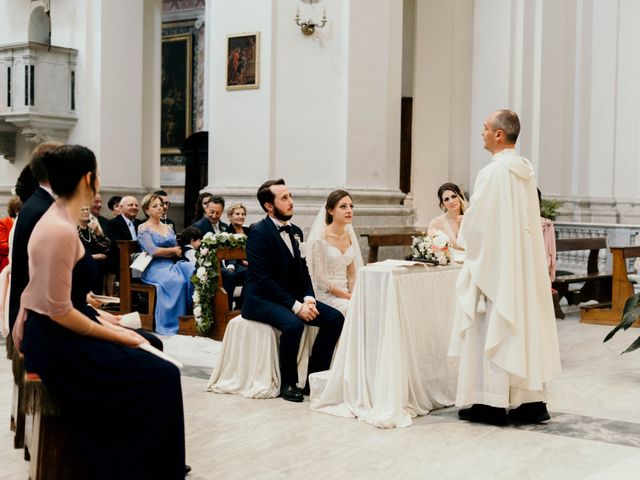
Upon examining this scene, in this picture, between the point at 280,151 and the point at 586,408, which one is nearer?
the point at 586,408

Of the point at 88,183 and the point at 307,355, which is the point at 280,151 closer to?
the point at 307,355

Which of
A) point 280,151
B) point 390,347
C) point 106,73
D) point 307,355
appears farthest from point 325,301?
point 106,73

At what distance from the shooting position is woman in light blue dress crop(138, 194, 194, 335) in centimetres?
923

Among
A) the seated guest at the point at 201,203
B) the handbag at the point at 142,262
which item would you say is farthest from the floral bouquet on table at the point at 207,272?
the seated guest at the point at 201,203

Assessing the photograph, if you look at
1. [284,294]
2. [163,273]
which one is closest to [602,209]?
[163,273]

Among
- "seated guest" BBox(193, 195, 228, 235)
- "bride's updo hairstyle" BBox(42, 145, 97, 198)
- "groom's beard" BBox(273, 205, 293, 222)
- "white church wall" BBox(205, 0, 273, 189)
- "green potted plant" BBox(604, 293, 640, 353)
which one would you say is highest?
"white church wall" BBox(205, 0, 273, 189)

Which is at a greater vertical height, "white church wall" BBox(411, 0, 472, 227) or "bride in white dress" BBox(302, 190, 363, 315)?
"white church wall" BBox(411, 0, 472, 227)

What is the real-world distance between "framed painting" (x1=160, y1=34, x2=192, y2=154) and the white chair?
14032 mm

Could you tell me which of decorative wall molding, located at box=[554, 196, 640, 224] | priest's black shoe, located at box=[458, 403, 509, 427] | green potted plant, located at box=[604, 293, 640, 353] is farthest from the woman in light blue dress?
decorative wall molding, located at box=[554, 196, 640, 224]

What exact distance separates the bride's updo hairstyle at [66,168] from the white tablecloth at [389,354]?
2506 millimetres

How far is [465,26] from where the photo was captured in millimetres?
14398

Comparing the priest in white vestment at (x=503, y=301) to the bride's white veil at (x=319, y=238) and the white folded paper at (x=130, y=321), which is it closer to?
the bride's white veil at (x=319, y=238)

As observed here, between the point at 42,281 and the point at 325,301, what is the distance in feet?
11.2

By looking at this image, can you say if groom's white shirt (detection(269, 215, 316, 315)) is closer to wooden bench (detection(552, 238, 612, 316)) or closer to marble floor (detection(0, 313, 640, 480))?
marble floor (detection(0, 313, 640, 480))
